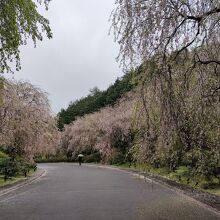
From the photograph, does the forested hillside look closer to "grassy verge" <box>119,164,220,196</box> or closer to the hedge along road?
"grassy verge" <box>119,164,220,196</box>

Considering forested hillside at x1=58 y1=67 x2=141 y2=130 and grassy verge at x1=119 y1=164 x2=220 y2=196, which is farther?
forested hillside at x1=58 y1=67 x2=141 y2=130

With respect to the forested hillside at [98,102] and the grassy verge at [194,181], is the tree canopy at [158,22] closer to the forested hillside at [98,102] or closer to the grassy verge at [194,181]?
the grassy verge at [194,181]

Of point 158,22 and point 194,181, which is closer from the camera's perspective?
point 158,22

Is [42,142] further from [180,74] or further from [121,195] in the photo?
[180,74]

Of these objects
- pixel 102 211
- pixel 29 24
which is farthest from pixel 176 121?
pixel 102 211

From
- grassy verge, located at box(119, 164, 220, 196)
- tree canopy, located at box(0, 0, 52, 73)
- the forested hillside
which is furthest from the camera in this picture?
the forested hillside

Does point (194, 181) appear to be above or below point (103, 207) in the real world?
above

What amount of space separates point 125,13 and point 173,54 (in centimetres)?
150

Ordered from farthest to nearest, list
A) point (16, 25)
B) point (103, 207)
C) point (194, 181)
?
point (194, 181)
point (103, 207)
point (16, 25)

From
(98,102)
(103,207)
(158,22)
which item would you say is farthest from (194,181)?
(98,102)

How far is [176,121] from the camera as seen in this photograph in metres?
10.7

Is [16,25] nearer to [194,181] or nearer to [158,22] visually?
[158,22]

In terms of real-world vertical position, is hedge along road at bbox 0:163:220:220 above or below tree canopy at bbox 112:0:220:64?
below

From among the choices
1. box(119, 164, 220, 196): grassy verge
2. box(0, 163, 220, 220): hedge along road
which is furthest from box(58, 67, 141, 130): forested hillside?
box(0, 163, 220, 220): hedge along road
